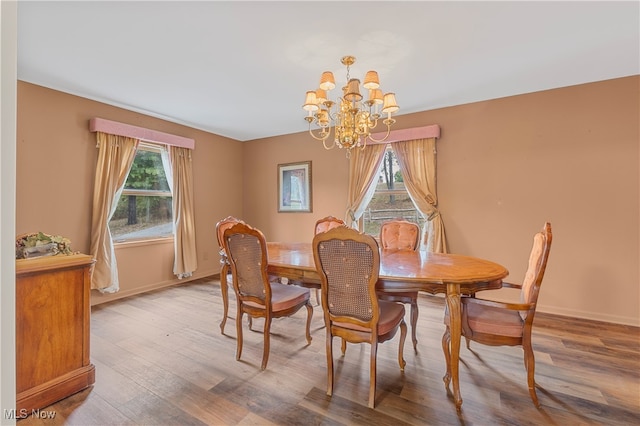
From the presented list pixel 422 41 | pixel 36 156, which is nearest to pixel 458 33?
pixel 422 41

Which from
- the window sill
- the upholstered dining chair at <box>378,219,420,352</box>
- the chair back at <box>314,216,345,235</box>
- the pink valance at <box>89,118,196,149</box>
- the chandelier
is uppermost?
the pink valance at <box>89,118,196,149</box>

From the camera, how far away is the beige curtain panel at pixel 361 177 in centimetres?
409

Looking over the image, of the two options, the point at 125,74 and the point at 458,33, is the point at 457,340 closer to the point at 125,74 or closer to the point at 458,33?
the point at 458,33

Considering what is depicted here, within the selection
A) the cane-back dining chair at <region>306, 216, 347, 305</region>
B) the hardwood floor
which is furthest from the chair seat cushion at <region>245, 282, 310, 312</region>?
the cane-back dining chair at <region>306, 216, 347, 305</region>

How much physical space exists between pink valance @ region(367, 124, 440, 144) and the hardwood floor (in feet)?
7.72

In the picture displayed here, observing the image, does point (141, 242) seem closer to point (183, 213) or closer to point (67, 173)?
point (183, 213)

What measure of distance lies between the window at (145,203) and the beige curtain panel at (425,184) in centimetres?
357

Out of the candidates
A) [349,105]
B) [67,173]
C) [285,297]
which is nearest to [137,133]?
[67,173]

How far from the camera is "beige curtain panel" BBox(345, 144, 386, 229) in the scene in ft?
13.4

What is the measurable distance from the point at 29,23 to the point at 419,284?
319 centimetres

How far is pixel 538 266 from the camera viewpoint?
66.2 inches

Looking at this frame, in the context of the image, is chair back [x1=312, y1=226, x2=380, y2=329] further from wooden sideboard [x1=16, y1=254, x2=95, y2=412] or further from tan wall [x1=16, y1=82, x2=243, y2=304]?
tan wall [x1=16, y1=82, x2=243, y2=304]

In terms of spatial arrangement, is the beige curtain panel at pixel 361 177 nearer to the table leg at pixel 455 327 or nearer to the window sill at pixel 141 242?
the table leg at pixel 455 327

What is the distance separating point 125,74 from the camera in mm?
2766
